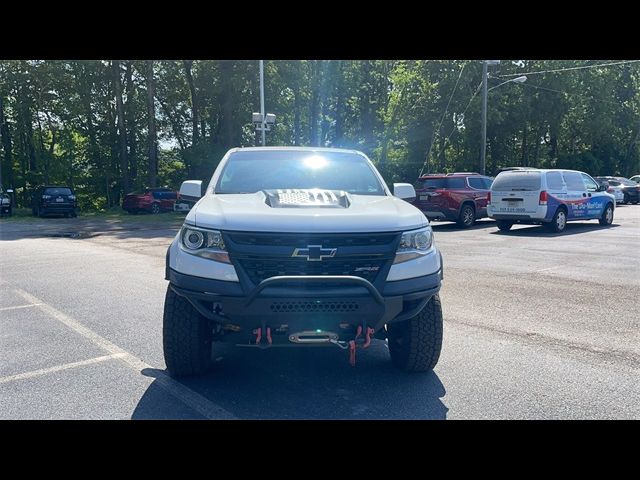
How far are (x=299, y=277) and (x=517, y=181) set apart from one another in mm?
13300

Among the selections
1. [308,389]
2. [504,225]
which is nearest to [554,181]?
[504,225]

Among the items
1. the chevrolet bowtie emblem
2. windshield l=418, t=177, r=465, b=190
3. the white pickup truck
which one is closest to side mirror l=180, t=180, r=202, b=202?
the white pickup truck

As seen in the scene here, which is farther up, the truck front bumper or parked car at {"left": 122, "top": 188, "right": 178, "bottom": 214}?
the truck front bumper

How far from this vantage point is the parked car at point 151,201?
29.4m

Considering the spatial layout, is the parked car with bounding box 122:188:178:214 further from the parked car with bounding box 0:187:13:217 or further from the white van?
the white van

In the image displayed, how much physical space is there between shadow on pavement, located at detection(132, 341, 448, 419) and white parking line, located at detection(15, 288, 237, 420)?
51mm

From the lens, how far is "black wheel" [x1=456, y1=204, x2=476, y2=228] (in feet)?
57.2

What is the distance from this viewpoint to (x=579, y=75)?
37969 mm

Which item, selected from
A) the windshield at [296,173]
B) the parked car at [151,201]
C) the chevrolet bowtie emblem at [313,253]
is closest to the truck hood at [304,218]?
the chevrolet bowtie emblem at [313,253]

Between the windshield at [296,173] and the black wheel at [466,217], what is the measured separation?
498 inches

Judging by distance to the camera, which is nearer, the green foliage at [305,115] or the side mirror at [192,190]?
the side mirror at [192,190]

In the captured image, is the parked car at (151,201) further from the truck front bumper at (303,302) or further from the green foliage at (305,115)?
the truck front bumper at (303,302)

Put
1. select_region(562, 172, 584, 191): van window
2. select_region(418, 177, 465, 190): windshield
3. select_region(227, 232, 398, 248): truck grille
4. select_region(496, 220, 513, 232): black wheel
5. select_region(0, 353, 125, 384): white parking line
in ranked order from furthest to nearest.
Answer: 1. select_region(418, 177, 465, 190): windshield
2. select_region(496, 220, 513, 232): black wheel
3. select_region(562, 172, 584, 191): van window
4. select_region(0, 353, 125, 384): white parking line
5. select_region(227, 232, 398, 248): truck grille

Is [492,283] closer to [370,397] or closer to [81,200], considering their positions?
[370,397]
